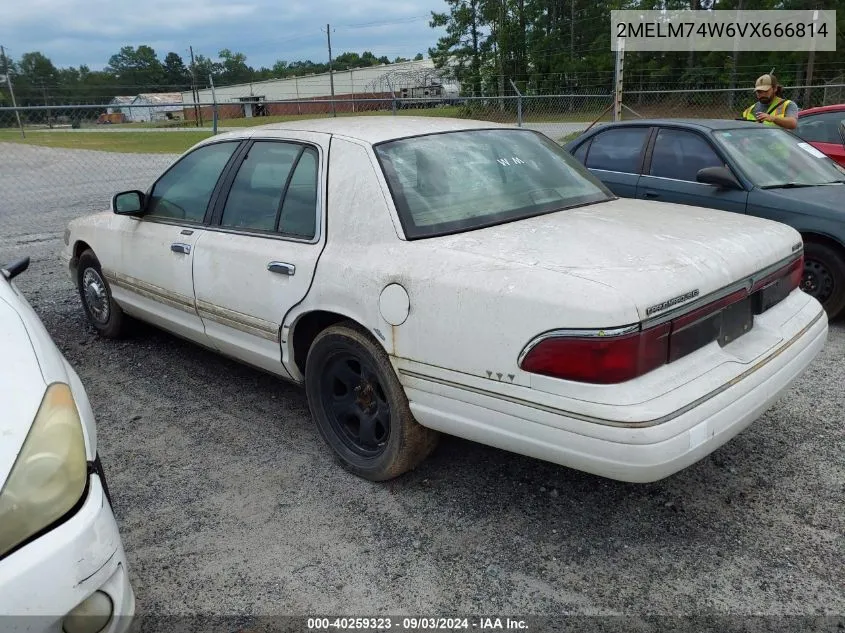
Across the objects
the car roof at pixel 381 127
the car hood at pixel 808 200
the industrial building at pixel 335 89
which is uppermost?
the industrial building at pixel 335 89

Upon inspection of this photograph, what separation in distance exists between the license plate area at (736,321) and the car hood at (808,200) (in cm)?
271

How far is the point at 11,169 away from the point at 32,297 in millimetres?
14355

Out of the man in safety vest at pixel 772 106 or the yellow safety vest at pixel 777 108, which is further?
the yellow safety vest at pixel 777 108

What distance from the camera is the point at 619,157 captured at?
627 centimetres

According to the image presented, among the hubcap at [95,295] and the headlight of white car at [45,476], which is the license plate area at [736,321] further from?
the hubcap at [95,295]

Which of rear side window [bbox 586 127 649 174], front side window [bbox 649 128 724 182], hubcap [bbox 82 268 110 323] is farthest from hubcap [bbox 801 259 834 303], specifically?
hubcap [bbox 82 268 110 323]

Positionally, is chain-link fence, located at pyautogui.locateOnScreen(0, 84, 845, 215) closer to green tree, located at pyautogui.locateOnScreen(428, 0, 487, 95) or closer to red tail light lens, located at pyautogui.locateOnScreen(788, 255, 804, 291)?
red tail light lens, located at pyautogui.locateOnScreen(788, 255, 804, 291)

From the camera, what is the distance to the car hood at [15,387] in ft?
6.31

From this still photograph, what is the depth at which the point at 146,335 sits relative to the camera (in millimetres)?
5406

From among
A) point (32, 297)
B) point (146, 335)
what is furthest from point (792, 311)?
point (32, 297)

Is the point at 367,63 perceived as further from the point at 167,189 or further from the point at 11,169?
the point at 167,189

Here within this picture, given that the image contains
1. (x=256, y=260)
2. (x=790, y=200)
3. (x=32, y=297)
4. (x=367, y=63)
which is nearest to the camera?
(x=256, y=260)

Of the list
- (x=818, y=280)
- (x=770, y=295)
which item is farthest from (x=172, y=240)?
(x=818, y=280)

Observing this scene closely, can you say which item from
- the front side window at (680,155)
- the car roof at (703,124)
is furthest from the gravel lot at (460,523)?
the car roof at (703,124)
